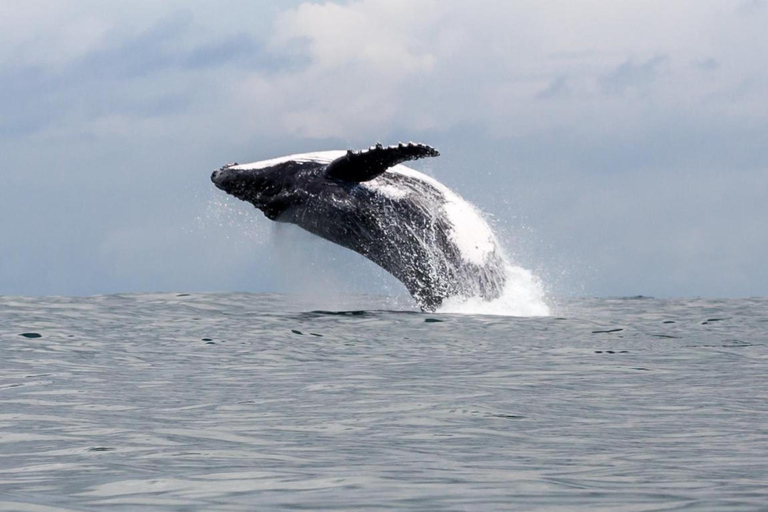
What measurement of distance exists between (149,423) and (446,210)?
37.6 ft

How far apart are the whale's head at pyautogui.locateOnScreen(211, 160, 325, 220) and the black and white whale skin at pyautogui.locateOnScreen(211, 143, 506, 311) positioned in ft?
0.06

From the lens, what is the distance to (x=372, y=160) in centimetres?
1858

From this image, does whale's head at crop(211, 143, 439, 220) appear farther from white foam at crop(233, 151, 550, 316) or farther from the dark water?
the dark water

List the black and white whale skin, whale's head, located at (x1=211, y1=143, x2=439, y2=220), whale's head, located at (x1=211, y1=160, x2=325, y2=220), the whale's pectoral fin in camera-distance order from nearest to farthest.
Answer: the whale's pectoral fin → whale's head, located at (x1=211, y1=143, x2=439, y2=220) → the black and white whale skin → whale's head, located at (x1=211, y1=160, x2=325, y2=220)

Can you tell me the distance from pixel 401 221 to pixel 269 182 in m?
2.81

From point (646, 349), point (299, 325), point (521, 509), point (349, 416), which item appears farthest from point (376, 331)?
point (521, 509)

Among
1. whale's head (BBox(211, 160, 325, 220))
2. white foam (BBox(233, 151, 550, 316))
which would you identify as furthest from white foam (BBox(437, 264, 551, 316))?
whale's head (BBox(211, 160, 325, 220))

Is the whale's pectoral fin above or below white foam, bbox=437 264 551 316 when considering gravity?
above

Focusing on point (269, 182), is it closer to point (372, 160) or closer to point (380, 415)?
point (372, 160)

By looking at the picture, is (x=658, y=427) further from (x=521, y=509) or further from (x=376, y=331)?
(x=376, y=331)

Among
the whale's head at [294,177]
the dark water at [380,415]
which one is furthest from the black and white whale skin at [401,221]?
the dark water at [380,415]

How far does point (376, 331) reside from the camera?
669 inches

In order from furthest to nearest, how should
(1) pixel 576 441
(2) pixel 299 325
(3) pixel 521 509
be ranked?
(2) pixel 299 325 → (1) pixel 576 441 → (3) pixel 521 509

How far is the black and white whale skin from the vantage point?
1953 cm
